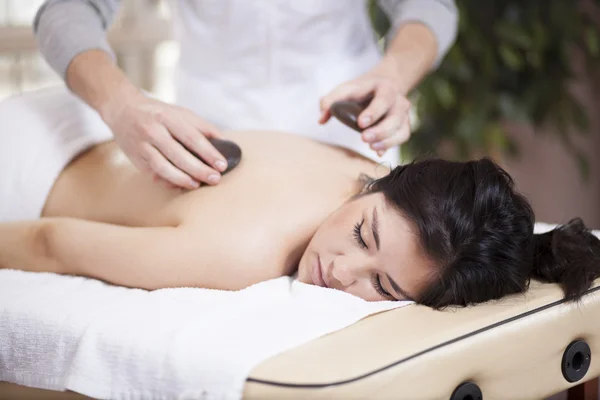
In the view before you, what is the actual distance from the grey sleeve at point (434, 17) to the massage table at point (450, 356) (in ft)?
2.51

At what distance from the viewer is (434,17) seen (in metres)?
1.85

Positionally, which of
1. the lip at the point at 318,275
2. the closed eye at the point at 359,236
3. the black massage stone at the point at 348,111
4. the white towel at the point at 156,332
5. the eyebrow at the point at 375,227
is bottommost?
the white towel at the point at 156,332

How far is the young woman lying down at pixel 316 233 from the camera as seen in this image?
1228 millimetres

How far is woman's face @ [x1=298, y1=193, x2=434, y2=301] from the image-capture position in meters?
1.22

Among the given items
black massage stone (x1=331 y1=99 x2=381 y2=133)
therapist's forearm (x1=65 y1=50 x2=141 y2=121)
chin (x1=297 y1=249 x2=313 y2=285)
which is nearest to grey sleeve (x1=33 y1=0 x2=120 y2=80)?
therapist's forearm (x1=65 y1=50 x2=141 y2=121)

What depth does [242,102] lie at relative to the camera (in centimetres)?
186

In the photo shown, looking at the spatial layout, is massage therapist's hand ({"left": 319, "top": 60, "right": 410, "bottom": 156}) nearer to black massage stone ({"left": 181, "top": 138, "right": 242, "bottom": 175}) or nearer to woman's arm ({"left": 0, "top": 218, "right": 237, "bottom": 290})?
black massage stone ({"left": 181, "top": 138, "right": 242, "bottom": 175})

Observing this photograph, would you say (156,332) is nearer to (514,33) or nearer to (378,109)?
(378,109)

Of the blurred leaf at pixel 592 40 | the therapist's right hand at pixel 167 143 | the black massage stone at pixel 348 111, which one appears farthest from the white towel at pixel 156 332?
the blurred leaf at pixel 592 40

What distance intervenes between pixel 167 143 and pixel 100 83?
0.25m

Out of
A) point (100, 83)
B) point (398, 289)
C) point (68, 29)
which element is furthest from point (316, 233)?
point (68, 29)

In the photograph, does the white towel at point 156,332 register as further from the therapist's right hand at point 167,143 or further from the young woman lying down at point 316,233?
the therapist's right hand at point 167,143

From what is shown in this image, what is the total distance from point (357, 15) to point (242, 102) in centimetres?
36

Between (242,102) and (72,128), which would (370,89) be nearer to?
(242,102)
